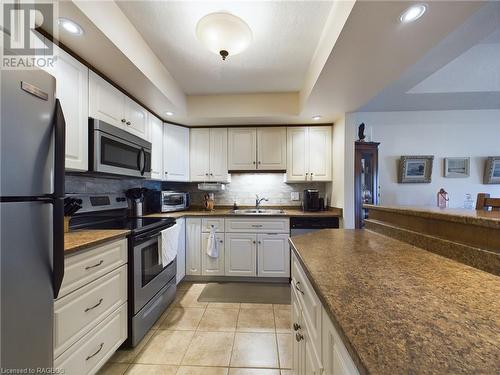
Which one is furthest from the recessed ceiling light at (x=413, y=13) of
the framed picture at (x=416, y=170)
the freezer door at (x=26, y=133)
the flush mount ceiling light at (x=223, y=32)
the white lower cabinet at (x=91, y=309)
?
the framed picture at (x=416, y=170)

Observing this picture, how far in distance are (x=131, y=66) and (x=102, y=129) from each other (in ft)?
1.78

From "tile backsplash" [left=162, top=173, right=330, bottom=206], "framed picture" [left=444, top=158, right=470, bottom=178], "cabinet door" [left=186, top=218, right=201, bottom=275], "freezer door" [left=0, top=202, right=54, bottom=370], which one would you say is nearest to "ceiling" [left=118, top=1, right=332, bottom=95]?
"tile backsplash" [left=162, top=173, right=330, bottom=206]

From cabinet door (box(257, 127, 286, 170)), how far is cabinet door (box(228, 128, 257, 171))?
0.24ft

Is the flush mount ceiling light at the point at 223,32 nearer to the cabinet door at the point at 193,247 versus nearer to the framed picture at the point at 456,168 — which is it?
the cabinet door at the point at 193,247

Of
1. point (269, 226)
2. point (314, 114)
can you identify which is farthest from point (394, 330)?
point (314, 114)

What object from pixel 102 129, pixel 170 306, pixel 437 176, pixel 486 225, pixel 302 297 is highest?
pixel 102 129

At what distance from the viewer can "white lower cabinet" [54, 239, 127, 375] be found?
1110 millimetres

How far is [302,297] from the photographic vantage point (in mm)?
1027

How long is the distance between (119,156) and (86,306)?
3.86ft

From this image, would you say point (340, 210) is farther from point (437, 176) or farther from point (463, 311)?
point (463, 311)

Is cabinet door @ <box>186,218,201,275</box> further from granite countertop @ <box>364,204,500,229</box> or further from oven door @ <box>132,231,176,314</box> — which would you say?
granite countertop @ <box>364,204,500,229</box>

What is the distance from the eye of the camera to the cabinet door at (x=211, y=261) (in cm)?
281

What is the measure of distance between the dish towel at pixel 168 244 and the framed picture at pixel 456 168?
13.6ft

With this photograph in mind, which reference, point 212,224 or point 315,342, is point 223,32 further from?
point 212,224
